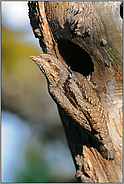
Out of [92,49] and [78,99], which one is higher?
[92,49]

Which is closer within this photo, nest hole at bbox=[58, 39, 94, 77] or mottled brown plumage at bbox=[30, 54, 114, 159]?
mottled brown plumage at bbox=[30, 54, 114, 159]

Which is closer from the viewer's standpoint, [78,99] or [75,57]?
[78,99]

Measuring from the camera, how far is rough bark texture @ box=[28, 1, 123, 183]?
5.18 ft

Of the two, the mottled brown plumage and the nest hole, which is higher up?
the nest hole

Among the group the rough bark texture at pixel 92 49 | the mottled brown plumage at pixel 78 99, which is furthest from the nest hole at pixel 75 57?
the mottled brown plumage at pixel 78 99

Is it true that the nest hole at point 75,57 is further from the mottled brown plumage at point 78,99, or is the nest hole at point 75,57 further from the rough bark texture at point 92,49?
the mottled brown plumage at point 78,99

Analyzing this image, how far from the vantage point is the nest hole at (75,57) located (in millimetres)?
1911

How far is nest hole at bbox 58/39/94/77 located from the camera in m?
1.91

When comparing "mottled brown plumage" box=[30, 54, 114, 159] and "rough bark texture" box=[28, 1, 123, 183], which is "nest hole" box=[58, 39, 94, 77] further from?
"mottled brown plumage" box=[30, 54, 114, 159]

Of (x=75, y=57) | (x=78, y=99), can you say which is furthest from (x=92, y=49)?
(x=78, y=99)

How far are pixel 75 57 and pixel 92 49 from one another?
0.38 metres

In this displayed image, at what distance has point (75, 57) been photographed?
2.01m

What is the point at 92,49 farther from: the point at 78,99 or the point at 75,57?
the point at 78,99

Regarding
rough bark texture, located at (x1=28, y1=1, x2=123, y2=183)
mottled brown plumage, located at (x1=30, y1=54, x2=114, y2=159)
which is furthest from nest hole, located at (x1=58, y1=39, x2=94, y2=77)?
mottled brown plumage, located at (x1=30, y1=54, x2=114, y2=159)
